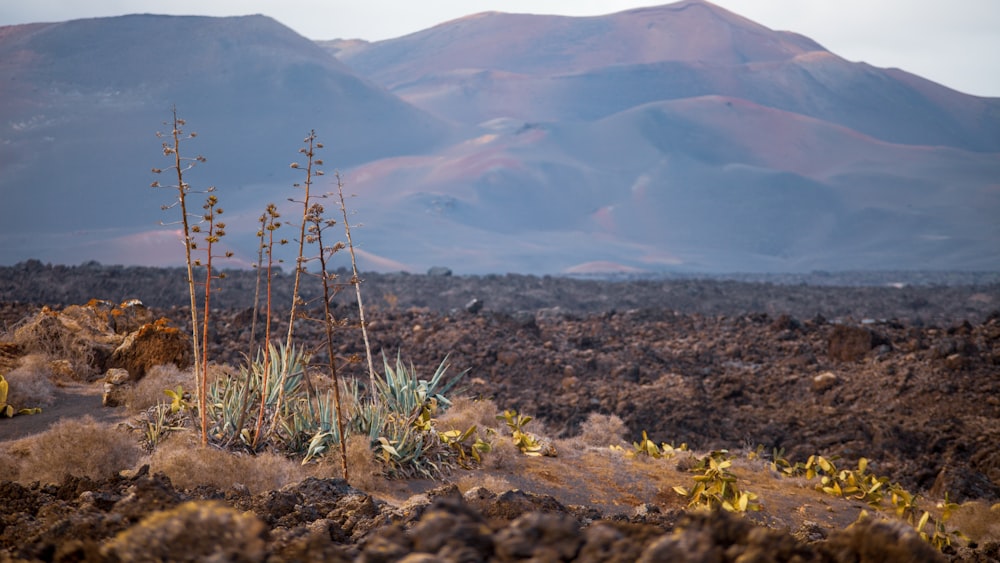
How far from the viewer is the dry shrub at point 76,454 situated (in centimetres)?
547

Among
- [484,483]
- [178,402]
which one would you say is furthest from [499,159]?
[484,483]

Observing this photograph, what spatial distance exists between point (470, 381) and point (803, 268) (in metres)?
83.3

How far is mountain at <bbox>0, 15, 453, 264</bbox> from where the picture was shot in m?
85.7

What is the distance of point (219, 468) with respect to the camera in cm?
543

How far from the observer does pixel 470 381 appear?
39.9 feet

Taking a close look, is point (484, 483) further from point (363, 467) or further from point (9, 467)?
point (9, 467)

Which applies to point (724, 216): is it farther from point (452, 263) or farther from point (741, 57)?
point (741, 57)

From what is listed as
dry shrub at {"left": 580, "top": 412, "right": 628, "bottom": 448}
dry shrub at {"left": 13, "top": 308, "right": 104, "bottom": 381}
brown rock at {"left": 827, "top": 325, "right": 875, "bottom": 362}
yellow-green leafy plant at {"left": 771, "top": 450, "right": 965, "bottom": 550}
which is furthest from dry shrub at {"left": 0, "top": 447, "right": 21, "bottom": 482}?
brown rock at {"left": 827, "top": 325, "right": 875, "bottom": 362}

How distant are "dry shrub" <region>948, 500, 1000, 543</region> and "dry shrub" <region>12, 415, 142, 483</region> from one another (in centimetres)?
539

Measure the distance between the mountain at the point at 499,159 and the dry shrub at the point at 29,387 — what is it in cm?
6618

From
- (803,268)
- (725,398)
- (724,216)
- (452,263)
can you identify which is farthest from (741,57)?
(725,398)

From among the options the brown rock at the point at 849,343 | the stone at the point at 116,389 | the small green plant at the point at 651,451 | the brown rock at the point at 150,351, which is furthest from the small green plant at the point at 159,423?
the brown rock at the point at 849,343

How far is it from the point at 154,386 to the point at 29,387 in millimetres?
1044

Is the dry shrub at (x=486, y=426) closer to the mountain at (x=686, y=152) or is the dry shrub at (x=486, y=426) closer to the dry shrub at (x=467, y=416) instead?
the dry shrub at (x=467, y=416)
